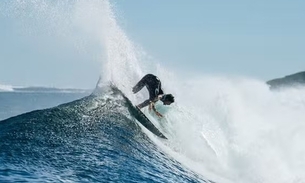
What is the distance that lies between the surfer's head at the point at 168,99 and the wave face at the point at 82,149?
1.78m

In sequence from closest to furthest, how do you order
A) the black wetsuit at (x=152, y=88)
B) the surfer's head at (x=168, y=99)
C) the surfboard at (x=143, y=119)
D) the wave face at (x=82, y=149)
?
the wave face at (x=82, y=149)
the surfboard at (x=143, y=119)
the surfer's head at (x=168, y=99)
the black wetsuit at (x=152, y=88)

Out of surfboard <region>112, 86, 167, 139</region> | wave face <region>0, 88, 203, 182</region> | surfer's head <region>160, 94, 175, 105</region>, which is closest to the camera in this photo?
wave face <region>0, 88, 203, 182</region>

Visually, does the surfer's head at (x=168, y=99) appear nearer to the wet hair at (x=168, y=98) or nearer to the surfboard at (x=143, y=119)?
the wet hair at (x=168, y=98)

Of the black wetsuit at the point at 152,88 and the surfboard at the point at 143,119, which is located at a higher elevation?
the black wetsuit at the point at 152,88

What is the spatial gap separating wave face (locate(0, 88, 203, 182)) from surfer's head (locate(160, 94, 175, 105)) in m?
1.78

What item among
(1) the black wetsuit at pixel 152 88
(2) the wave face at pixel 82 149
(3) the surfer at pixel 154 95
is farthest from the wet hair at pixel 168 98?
(2) the wave face at pixel 82 149

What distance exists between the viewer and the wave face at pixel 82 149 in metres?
10.7

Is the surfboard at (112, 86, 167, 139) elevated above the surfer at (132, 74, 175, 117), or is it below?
below

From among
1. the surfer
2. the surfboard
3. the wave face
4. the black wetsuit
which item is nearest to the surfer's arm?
the surfer

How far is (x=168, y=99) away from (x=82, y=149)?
7311mm

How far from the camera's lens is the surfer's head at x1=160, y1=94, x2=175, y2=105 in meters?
19.8

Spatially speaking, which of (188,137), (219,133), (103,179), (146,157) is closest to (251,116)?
(219,133)

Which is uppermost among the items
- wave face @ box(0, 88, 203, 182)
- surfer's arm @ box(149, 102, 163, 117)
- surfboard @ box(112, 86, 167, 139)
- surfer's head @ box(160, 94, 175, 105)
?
surfer's head @ box(160, 94, 175, 105)

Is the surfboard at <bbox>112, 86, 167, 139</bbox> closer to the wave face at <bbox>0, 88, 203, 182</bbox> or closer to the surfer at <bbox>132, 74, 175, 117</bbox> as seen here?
the wave face at <bbox>0, 88, 203, 182</bbox>
